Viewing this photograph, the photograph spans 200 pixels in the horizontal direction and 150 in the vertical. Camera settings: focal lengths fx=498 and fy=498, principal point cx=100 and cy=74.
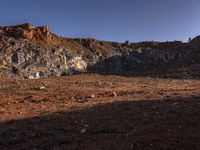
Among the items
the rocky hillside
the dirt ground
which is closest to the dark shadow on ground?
the dirt ground

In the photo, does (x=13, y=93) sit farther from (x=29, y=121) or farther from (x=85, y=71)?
(x=85, y=71)

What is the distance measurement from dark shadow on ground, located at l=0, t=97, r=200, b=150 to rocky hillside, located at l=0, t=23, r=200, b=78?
895 inches

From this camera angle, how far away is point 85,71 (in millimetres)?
45125

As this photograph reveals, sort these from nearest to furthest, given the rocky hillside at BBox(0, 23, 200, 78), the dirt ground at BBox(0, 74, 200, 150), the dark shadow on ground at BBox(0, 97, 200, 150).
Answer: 1. the dark shadow on ground at BBox(0, 97, 200, 150)
2. the dirt ground at BBox(0, 74, 200, 150)
3. the rocky hillside at BBox(0, 23, 200, 78)

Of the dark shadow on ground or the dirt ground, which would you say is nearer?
the dark shadow on ground

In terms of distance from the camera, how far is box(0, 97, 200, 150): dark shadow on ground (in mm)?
11577

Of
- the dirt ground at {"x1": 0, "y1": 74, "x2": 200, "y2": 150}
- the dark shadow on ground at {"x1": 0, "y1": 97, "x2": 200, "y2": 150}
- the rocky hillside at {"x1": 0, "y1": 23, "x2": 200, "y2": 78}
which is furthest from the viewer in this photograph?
the rocky hillside at {"x1": 0, "y1": 23, "x2": 200, "y2": 78}

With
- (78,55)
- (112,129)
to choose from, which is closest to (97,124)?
(112,129)

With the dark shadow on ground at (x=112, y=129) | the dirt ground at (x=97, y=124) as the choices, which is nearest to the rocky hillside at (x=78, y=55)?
the dirt ground at (x=97, y=124)

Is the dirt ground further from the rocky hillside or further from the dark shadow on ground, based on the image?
the rocky hillside

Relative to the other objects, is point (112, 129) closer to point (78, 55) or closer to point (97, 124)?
point (97, 124)

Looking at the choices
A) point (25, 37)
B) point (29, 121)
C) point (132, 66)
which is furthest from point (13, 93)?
point (132, 66)

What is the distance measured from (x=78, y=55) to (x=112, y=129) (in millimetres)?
31833

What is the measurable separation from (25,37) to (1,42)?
2.65 meters
